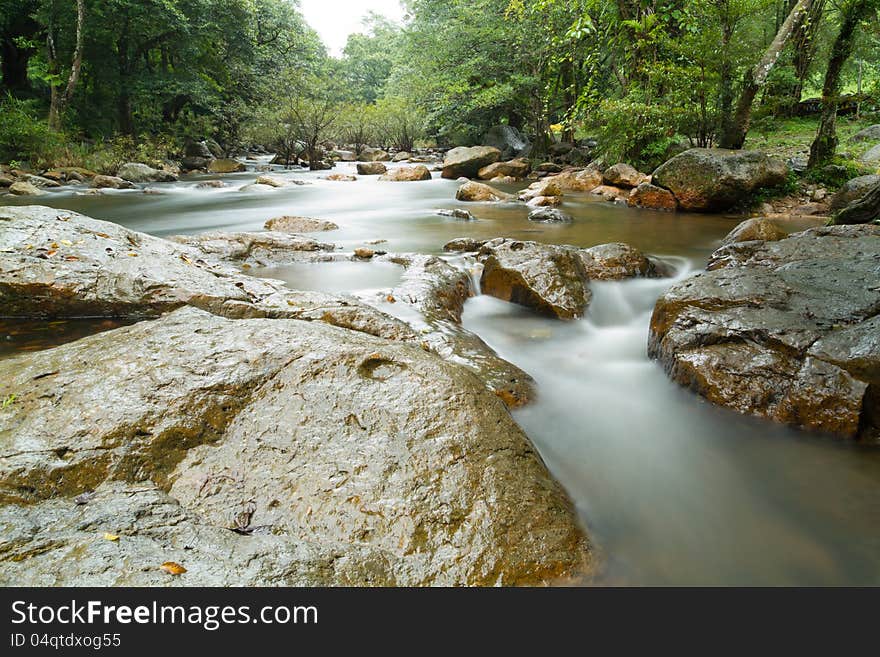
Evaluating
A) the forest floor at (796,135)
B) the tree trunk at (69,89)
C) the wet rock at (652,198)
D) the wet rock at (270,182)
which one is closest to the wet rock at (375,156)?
the wet rock at (270,182)

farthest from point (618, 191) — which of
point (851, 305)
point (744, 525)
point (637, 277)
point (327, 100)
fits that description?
point (327, 100)

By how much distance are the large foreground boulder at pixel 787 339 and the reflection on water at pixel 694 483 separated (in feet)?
0.50

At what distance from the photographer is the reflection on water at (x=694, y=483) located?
2180 millimetres

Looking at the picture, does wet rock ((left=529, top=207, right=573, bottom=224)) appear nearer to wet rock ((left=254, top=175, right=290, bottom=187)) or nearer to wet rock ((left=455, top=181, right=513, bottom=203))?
wet rock ((left=455, top=181, right=513, bottom=203))

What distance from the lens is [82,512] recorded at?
157 centimetres

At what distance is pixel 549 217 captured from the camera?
34.2ft

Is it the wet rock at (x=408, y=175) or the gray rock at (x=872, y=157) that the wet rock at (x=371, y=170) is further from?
the gray rock at (x=872, y=157)

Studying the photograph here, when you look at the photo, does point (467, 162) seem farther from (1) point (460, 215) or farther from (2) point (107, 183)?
(2) point (107, 183)

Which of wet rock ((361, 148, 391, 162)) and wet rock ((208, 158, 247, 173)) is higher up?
wet rock ((361, 148, 391, 162))

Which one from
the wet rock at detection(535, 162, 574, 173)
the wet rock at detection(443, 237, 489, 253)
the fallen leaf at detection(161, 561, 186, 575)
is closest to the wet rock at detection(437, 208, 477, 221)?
the wet rock at detection(443, 237, 489, 253)

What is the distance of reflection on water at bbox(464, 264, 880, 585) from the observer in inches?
85.8

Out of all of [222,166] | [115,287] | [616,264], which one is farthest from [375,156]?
[115,287]

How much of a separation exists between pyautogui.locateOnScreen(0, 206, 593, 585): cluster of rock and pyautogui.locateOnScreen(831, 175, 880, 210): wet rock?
10258 millimetres

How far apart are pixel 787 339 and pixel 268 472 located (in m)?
3.45
